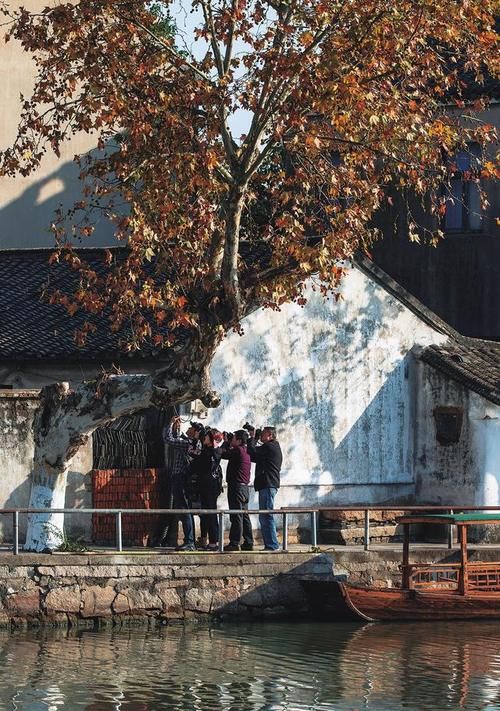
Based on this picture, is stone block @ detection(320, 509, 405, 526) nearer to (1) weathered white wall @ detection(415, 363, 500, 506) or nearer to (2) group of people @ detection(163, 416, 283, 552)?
(1) weathered white wall @ detection(415, 363, 500, 506)

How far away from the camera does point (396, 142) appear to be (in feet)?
71.2

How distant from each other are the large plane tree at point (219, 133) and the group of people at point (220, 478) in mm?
1637

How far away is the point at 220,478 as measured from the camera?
24.0 metres

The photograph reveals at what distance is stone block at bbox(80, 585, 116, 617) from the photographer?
21844mm

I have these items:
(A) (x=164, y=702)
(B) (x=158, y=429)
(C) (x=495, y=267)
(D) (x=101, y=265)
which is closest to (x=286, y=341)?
(B) (x=158, y=429)

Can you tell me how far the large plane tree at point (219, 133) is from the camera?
20734mm

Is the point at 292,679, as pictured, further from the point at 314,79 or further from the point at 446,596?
the point at 314,79

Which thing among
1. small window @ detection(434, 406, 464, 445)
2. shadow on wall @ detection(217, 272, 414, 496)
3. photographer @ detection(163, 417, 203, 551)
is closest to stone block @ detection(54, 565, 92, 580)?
photographer @ detection(163, 417, 203, 551)

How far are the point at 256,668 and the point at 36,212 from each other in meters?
21.3

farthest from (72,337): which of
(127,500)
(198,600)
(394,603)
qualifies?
(394,603)

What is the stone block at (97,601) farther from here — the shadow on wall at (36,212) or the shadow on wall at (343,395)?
the shadow on wall at (36,212)

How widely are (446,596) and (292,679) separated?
16.9 feet

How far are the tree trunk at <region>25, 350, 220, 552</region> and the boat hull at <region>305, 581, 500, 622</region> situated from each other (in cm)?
319

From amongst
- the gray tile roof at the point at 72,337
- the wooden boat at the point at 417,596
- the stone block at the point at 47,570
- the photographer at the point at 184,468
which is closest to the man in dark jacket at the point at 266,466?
the photographer at the point at 184,468
